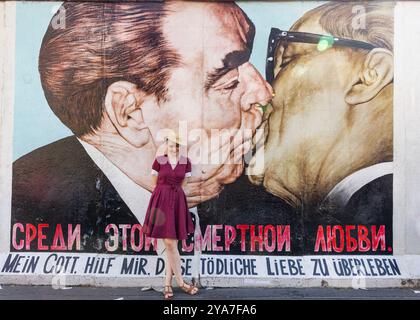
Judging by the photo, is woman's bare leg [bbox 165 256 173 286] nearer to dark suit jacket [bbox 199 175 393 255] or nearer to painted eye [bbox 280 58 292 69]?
dark suit jacket [bbox 199 175 393 255]

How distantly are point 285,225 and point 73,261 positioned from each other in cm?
298

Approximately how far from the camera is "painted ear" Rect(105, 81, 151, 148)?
7.63 metres

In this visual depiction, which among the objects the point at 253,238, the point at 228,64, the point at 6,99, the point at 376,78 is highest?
the point at 228,64

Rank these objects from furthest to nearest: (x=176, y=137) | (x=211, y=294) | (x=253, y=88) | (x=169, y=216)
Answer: (x=253, y=88) < (x=176, y=137) < (x=211, y=294) < (x=169, y=216)

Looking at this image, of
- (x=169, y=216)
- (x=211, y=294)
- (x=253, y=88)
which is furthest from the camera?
(x=253, y=88)

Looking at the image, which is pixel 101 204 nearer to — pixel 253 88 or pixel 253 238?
pixel 253 238

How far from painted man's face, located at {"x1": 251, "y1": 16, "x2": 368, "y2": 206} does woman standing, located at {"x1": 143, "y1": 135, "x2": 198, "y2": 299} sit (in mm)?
1273

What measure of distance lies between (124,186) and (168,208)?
111 cm

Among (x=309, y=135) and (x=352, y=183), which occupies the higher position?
(x=309, y=135)

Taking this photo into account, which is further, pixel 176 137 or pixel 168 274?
pixel 176 137

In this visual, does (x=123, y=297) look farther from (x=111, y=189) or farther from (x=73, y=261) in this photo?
(x=111, y=189)

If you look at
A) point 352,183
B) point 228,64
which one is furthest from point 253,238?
point 228,64

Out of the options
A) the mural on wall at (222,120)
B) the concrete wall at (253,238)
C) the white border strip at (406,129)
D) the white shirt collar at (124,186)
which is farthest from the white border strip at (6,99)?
the white border strip at (406,129)

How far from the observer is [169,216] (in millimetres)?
6758
